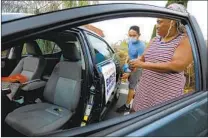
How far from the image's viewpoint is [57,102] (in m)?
2.77

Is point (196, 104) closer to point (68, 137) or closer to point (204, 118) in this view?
Result: point (204, 118)

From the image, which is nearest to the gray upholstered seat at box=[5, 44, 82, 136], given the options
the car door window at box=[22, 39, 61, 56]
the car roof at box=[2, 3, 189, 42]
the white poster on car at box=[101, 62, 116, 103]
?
the car door window at box=[22, 39, 61, 56]

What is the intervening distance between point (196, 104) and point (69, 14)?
3.30 feet

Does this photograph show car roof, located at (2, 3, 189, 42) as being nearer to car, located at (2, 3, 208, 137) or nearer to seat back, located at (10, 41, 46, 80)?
car, located at (2, 3, 208, 137)

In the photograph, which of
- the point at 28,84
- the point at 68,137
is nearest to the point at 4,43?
the point at 68,137

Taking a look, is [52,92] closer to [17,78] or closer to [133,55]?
[17,78]

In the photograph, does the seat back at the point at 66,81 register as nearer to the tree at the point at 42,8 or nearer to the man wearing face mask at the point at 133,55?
the tree at the point at 42,8

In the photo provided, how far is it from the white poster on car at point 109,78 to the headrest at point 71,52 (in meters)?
0.33

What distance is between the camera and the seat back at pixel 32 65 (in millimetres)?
3532

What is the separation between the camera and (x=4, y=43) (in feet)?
3.56

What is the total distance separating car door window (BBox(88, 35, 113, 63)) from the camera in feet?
9.47

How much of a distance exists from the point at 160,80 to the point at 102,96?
59cm

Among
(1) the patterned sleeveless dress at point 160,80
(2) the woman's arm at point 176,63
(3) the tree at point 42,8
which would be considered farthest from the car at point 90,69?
(2) the woman's arm at point 176,63

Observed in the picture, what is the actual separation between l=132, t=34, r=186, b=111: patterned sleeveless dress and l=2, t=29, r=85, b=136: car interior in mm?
570
